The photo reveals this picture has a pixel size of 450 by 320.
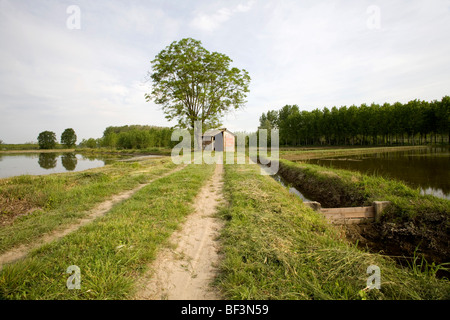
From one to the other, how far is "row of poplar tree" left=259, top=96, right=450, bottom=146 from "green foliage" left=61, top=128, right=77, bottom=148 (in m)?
84.2

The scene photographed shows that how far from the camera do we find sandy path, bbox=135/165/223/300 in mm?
2623

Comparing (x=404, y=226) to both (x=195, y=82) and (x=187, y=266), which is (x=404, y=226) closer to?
(x=187, y=266)

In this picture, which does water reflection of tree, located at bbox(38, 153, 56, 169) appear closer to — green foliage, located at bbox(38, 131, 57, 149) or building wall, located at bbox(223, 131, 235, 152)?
building wall, located at bbox(223, 131, 235, 152)

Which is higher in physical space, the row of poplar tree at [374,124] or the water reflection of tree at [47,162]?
the row of poplar tree at [374,124]

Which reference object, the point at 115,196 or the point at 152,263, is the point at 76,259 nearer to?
the point at 152,263

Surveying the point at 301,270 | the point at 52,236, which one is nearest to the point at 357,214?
the point at 301,270

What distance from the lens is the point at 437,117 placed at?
44.5m

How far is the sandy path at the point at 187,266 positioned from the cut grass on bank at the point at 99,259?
186 mm

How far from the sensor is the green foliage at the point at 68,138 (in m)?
77.6

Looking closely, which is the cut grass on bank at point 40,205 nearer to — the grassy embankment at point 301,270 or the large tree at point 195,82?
the grassy embankment at point 301,270

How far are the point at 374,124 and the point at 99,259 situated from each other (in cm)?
6413

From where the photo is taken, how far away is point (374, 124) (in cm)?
5050

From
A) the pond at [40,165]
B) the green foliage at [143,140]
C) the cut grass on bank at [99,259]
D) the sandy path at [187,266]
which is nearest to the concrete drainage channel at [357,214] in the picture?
the sandy path at [187,266]
